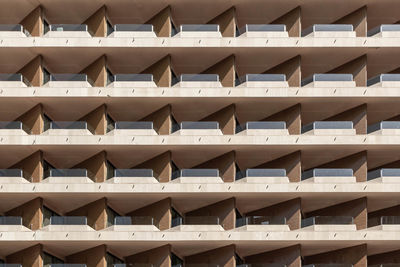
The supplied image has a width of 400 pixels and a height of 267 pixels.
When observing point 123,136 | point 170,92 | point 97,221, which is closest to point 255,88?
point 170,92

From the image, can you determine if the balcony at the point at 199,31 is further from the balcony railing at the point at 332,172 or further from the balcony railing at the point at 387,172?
the balcony railing at the point at 387,172

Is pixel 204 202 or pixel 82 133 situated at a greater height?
pixel 82 133

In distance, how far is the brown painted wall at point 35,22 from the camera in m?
60.1

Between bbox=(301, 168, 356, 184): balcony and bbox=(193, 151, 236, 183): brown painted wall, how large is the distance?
17.8ft

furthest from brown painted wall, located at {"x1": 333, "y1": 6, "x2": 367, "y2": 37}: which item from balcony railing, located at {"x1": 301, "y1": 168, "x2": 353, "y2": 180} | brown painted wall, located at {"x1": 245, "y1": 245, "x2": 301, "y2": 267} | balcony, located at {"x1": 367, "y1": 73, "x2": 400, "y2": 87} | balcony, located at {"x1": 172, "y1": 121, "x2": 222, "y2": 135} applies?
brown painted wall, located at {"x1": 245, "y1": 245, "x2": 301, "y2": 267}

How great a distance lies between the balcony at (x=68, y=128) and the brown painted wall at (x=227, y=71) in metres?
10.6

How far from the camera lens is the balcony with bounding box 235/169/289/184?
58.9m

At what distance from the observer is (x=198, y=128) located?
59.8 m

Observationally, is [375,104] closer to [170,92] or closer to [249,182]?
[249,182]

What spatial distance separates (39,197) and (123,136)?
25.0ft

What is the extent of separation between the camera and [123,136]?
58938 mm

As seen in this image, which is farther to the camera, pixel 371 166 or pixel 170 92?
pixel 371 166

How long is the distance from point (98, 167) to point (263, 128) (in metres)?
12.7

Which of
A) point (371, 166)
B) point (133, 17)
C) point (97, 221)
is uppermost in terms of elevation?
point (133, 17)
